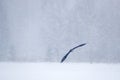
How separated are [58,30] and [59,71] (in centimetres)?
28

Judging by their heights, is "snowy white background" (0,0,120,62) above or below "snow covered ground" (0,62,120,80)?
above

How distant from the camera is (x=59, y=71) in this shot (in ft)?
3.74

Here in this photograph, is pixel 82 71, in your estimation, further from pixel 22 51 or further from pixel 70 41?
pixel 22 51

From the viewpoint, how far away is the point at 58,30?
1.15 m

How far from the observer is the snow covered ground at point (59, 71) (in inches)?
44.3

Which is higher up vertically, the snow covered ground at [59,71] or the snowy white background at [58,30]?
→ the snowy white background at [58,30]

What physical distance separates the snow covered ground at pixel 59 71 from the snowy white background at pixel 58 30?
0.04 meters

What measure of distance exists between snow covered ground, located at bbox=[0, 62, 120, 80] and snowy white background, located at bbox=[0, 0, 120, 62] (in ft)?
0.14

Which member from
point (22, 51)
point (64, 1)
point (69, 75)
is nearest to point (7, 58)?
point (22, 51)

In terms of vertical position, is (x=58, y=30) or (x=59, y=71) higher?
(x=58, y=30)

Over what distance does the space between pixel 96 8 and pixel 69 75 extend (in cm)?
50

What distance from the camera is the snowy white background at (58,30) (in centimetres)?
114

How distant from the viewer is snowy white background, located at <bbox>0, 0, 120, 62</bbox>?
1136 mm

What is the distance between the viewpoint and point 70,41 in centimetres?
115
